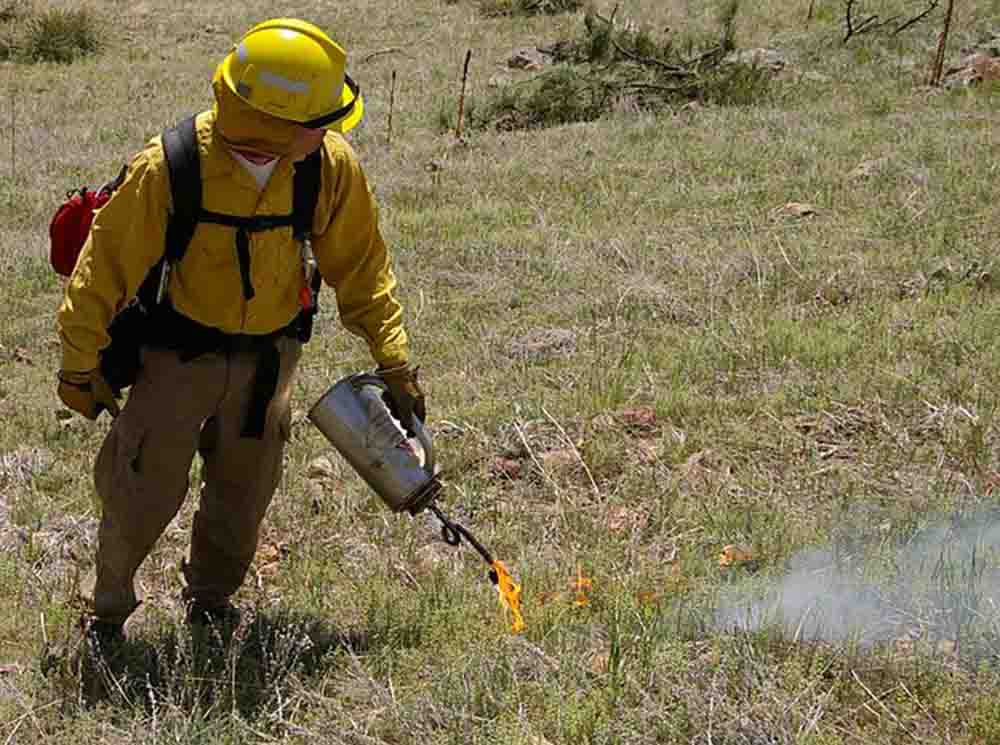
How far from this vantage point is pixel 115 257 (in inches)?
123

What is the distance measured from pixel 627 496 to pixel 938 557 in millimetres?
1249

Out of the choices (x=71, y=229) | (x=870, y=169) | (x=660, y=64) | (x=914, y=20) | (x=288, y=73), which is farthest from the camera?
(x=914, y=20)

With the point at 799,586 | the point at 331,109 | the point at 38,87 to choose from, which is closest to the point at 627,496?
the point at 799,586

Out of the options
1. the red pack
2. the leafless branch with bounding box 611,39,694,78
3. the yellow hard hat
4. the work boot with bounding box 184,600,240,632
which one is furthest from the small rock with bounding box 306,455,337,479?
the leafless branch with bounding box 611,39,694,78

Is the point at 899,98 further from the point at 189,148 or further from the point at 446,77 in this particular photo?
the point at 189,148

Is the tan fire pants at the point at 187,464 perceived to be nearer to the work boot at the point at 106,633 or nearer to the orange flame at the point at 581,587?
the work boot at the point at 106,633

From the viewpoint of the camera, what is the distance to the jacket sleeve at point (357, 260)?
333 centimetres

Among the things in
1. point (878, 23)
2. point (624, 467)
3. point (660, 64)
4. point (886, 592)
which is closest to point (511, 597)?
point (886, 592)

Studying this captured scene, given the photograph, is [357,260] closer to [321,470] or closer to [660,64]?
[321,470]

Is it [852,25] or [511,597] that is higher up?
[511,597]

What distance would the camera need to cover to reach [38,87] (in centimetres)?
1348

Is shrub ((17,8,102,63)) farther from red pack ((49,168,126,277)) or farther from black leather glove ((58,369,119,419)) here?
black leather glove ((58,369,119,419))

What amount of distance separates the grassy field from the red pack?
973 millimetres

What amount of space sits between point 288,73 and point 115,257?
23.8 inches
